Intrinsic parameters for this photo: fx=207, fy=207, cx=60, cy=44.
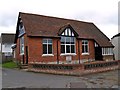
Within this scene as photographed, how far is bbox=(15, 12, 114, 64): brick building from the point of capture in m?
26.1

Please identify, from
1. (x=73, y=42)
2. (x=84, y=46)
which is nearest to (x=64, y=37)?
(x=73, y=42)

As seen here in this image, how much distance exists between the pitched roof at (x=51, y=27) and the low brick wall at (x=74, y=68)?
611 cm

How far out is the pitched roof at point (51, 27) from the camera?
2693 centimetres

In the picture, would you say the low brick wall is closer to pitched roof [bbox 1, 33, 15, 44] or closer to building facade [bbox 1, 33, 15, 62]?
building facade [bbox 1, 33, 15, 62]

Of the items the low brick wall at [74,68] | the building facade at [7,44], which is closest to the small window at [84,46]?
the low brick wall at [74,68]

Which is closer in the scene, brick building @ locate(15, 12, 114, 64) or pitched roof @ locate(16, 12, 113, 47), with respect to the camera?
brick building @ locate(15, 12, 114, 64)

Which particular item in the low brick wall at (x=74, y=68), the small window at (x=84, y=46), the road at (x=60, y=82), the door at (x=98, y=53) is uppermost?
the small window at (x=84, y=46)

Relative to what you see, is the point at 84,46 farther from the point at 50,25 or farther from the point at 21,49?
the point at 21,49

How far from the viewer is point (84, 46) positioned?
31.6 meters

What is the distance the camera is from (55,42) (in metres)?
27.8

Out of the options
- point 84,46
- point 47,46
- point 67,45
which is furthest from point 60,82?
point 84,46

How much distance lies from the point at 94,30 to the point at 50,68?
1962cm

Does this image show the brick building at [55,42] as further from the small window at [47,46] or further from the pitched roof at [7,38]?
the pitched roof at [7,38]

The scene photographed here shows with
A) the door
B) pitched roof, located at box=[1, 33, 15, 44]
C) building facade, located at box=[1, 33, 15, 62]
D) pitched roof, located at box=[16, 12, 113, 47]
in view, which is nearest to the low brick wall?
pitched roof, located at box=[16, 12, 113, 47]
